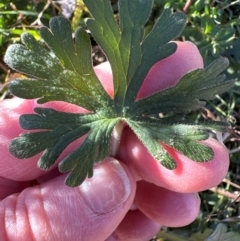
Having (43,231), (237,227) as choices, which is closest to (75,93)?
(43,231)

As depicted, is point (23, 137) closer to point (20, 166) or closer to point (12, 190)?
point (20, 166)

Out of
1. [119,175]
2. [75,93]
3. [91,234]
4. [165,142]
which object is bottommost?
[91,234]

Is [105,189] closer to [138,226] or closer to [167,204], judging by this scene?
[167,204]

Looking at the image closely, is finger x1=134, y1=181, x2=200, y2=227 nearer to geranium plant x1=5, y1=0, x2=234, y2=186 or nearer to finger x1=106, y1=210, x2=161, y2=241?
finger x1=106, y1=210, x2=161, y2=241

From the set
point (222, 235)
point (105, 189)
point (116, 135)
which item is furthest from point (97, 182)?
point (222, 235)

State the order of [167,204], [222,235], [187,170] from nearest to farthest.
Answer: [187,170], [167,204], [222,235]

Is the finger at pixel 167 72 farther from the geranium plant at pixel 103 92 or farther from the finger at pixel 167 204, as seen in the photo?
the finger at pixel 167 204

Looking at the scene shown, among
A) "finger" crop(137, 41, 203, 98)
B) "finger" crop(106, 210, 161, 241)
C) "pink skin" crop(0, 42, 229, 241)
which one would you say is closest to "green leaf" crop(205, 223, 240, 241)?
"finger" crop(106, 210, 161, 241)
